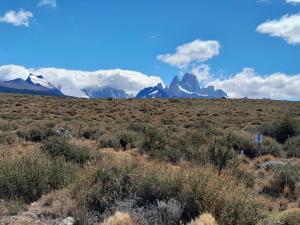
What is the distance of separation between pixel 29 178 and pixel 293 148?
15.1m

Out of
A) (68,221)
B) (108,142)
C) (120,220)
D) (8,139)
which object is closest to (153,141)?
(108,142)

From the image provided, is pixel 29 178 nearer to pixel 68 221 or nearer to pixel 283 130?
pixel 68 221

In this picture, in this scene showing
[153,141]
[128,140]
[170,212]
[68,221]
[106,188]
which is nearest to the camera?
[170,212]

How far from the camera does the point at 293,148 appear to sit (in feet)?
73.1

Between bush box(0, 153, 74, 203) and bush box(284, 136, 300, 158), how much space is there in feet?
44.2

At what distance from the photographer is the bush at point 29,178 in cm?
1013

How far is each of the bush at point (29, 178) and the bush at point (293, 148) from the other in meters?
13.5

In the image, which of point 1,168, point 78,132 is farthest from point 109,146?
point 1,168

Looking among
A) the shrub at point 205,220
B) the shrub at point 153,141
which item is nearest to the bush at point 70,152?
the shrub at point 153,141

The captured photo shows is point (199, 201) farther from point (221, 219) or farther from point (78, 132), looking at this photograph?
point (78, 132)

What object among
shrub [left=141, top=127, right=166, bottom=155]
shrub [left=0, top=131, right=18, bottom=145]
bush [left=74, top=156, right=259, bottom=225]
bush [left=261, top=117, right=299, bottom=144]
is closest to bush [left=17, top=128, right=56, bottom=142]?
shrub [left=0, top=131, right=18, bottom=145]

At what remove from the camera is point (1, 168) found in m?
10.7

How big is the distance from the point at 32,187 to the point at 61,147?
17.6 ft

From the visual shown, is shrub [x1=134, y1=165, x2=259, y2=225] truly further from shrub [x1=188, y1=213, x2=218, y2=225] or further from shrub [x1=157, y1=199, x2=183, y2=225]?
shrub [x1=188, y1=213, x2=218, y2=225]
